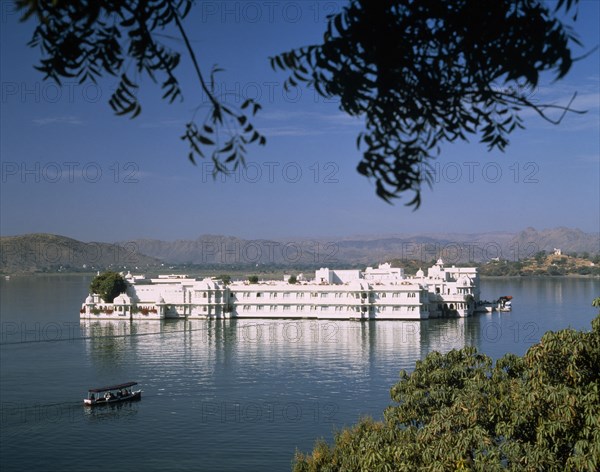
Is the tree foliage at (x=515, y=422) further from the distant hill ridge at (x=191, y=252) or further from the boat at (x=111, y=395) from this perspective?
the distant hill ridge at (x=191, y=252)

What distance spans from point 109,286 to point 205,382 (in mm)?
15640

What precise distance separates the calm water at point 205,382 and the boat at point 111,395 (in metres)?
0.20

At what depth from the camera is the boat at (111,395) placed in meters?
12.4

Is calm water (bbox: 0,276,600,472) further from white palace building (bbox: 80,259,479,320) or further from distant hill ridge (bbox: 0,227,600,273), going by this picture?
distant hill ridge (bbox: 0,227,600,273)

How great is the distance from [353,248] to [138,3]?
4867 inches

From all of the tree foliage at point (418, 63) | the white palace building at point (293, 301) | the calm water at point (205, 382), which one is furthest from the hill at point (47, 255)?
the tree foliage at point (418, 63)

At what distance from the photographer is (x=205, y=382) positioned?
14.1m

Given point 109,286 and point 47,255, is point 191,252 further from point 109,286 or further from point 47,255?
point 109,286

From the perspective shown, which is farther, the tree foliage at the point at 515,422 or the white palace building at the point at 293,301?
the white palace building at the point at 293,301

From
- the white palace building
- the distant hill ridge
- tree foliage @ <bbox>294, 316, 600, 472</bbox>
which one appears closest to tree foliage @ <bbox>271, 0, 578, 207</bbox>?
tree foliage @ <bbox>294, 316, 600, 472</bbox>

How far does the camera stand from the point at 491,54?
63.1 inches

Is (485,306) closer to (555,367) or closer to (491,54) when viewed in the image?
(555,367)

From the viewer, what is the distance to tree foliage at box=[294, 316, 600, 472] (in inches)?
192

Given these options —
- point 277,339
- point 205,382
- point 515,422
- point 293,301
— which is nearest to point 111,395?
point 205,382
